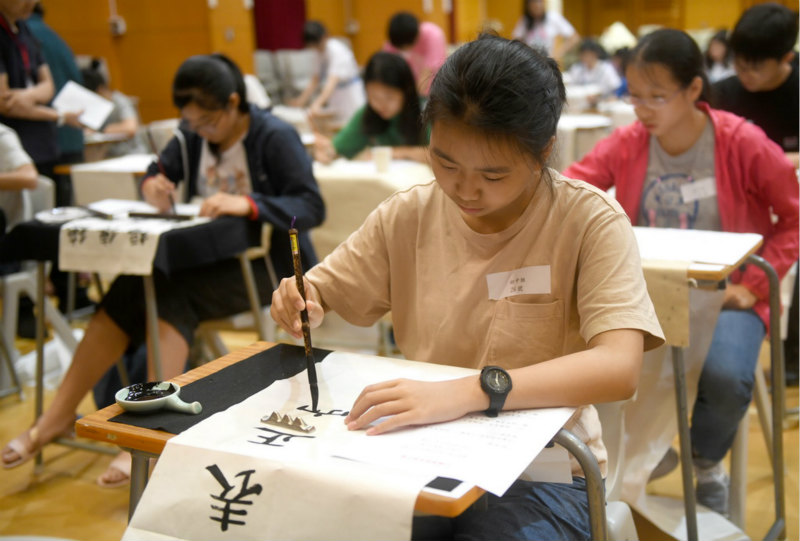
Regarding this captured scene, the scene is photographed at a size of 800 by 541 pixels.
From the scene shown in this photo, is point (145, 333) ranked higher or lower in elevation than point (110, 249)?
lower

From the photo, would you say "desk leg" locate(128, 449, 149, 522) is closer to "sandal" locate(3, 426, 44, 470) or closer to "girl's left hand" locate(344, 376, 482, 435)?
"girl's left hand" locate(344, 376, 482, 435)

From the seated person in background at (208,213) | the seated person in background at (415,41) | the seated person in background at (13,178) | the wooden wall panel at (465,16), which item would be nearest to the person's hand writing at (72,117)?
the seated person in background at (13,178)

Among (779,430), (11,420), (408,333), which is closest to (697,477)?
(779,430)

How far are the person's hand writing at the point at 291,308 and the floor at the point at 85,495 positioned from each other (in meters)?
1.09

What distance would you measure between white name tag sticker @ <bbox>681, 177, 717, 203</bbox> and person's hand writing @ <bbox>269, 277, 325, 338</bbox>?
120cm

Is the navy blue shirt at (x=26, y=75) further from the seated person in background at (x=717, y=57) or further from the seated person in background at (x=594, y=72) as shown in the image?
the seated person in background at (x=594, y=72)

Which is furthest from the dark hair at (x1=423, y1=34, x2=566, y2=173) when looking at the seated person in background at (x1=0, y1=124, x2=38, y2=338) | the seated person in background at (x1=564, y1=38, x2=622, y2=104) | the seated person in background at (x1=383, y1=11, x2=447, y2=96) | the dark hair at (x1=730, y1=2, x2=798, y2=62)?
the seated person in background at (x1=564, y1=38, x2=622, y2=104)

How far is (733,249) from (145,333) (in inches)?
60.8

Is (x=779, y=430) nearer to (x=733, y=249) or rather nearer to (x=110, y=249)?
(x=733, y=249)

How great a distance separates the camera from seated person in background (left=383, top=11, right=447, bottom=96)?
215 inches

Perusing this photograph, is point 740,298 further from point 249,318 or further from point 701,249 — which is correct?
point 249,318

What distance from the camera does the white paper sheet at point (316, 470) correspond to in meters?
0.84

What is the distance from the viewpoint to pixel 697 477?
1.99 m

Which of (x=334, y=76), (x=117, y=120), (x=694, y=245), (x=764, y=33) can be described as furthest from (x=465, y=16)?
(x=694, y=245)
